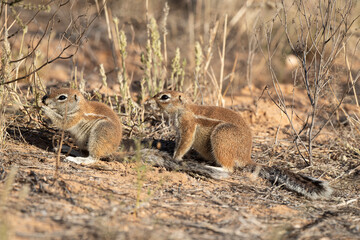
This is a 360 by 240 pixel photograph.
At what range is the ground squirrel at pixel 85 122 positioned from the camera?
5156 mm

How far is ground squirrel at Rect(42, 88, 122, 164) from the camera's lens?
203 inches

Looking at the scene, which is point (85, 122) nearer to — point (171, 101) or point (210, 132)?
point (171, 101)

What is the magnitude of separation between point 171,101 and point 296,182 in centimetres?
196

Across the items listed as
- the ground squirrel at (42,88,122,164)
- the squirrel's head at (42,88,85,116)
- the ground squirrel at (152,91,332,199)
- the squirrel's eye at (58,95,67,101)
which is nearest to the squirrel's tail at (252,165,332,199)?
the ground squirrel at (152,91,332,199)

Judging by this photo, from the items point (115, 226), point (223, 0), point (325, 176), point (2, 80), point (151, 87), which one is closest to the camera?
point (115, 226)

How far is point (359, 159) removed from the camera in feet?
19.3

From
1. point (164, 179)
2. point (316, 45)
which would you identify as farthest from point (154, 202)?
point (316, 45)

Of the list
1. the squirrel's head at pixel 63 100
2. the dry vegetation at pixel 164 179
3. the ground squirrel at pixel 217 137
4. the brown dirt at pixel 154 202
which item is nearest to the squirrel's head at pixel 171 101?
the ground squirrel at pixel 217 137

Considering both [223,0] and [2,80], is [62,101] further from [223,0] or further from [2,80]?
[223,0]

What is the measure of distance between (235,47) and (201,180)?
716cm

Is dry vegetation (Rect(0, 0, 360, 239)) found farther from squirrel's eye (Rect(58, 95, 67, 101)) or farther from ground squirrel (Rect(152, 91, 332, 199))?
squirrel's eye (Rect(58, 95, 67, 101))

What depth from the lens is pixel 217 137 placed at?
17.0 feet

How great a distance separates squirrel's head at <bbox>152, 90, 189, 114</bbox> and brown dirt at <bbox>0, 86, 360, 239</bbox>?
88 centimetres

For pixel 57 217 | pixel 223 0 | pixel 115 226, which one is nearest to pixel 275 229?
pixel 115 226
